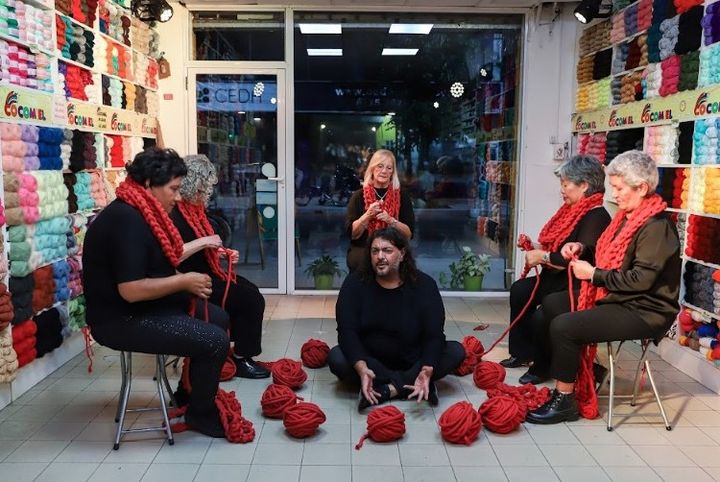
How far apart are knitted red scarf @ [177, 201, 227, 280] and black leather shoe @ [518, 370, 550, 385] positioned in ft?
6.13

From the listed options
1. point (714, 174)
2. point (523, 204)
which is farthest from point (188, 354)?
point (523, 204)

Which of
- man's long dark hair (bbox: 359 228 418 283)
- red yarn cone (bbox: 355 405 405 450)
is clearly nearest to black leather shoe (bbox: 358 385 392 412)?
red yarn cone (bbox: 355 405 405 450)

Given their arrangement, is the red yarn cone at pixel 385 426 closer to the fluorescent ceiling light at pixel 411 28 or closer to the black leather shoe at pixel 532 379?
the black leather shoe at pixel 532 379

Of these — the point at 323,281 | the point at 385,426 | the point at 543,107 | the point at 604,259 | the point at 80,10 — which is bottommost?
the point at 385,426

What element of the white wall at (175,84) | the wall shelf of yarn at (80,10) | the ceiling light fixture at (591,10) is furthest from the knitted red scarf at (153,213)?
the ceiling light fixture at (591,10)

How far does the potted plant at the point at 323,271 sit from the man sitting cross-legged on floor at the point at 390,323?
110 inches

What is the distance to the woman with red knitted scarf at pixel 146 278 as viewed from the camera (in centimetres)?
274

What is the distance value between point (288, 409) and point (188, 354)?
54 cm

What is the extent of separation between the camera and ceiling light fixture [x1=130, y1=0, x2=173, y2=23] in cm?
520

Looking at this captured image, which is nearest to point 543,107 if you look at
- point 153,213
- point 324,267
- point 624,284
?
point 324,267

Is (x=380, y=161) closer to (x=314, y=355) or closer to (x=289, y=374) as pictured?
(x=314, y=355)

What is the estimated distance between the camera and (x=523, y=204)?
612 cm

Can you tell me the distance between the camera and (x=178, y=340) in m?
2.86

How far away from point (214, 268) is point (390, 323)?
3.50 ft
